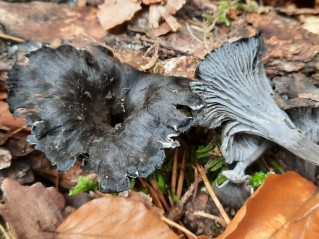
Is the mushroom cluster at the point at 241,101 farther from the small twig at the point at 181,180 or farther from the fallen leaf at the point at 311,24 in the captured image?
the fallen leaf at the point at 311,24

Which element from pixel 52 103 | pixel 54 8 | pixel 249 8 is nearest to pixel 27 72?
pixel 52 103

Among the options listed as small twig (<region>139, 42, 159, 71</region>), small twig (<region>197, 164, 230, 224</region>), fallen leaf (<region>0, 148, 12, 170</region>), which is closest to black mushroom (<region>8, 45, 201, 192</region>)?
small twig (<region>139, 42, 159, 71</region>)

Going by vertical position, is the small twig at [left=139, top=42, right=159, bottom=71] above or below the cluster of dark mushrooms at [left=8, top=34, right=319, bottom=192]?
above

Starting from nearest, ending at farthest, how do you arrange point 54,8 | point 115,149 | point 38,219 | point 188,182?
point 115,149 < point 38,219 < point 188,182 < point 54,8

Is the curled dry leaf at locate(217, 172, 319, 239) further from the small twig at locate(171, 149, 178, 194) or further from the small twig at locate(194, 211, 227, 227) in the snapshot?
the small twig at locate(171, 149, 178, 194)

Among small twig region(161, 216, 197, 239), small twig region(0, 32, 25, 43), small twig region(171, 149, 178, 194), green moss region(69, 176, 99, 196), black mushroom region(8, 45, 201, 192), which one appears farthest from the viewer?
small twig region(0, 32, 25, 43)

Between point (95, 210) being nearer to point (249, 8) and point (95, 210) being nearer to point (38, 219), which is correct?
point (38, 219)

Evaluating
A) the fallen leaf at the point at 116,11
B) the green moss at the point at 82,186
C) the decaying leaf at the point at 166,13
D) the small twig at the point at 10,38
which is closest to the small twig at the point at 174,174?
the green moss at the point at 82,186
